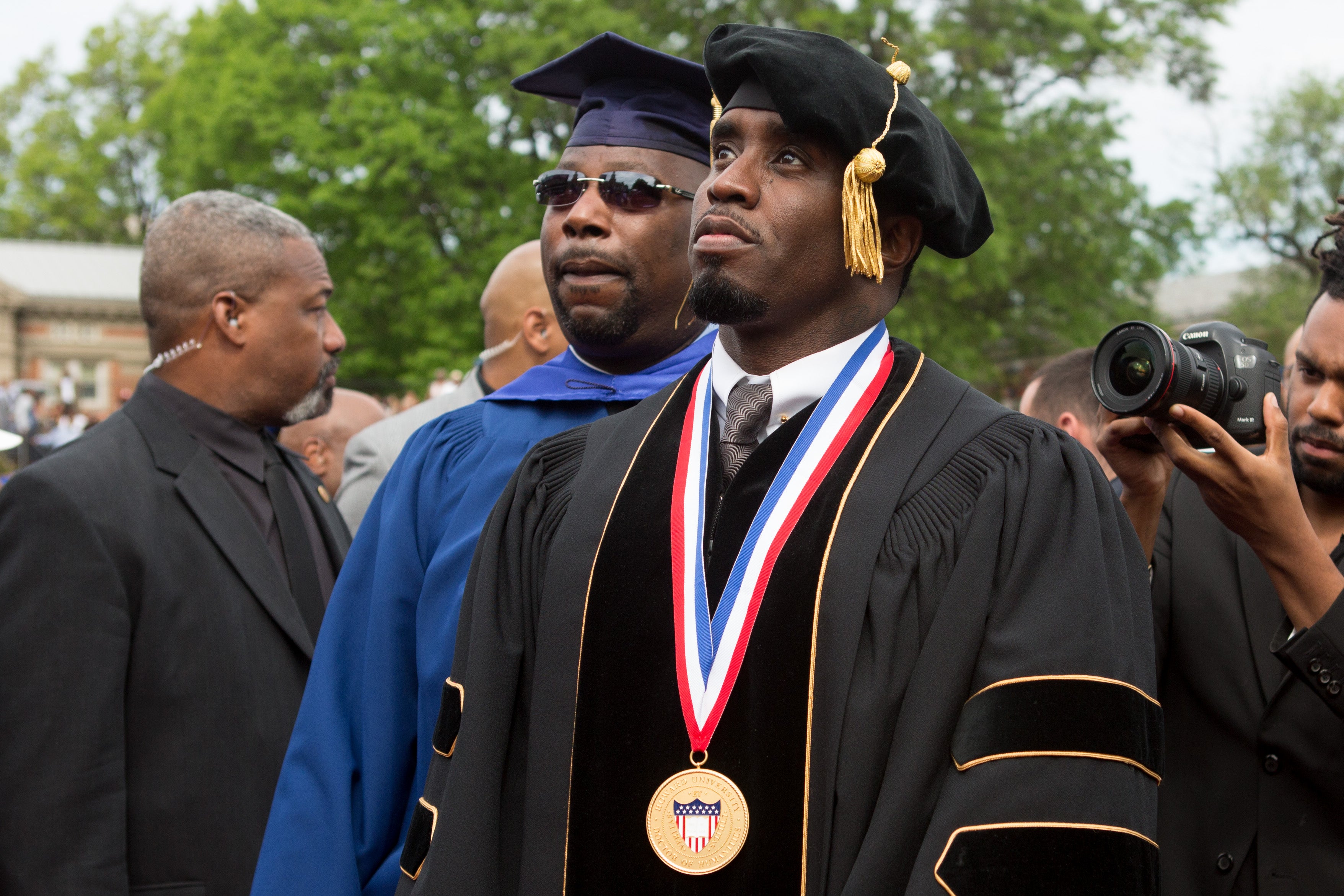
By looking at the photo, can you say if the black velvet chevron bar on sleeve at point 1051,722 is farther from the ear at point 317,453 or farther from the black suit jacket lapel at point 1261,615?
the ear at point 317,453

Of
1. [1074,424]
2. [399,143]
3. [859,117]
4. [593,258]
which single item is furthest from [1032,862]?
[399,143]

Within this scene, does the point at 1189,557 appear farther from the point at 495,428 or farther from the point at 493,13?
the point at 493,13

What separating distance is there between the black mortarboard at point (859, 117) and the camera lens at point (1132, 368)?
0.40 m

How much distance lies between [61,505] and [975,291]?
16421mm

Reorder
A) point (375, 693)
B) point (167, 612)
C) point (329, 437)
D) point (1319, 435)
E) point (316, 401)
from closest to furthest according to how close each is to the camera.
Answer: point (375, 693) → point (1319, 435) → point (167, 612) → point (316, 401) → point (329, 437)

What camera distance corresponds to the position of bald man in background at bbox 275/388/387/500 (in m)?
5.96

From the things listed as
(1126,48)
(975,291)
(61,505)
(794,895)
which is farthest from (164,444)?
(1126,48)

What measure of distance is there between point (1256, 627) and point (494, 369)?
2.91 meters

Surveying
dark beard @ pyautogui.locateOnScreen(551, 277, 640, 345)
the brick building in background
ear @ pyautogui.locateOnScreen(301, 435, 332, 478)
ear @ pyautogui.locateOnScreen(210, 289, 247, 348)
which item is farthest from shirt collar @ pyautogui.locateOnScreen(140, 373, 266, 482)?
the brick building in background

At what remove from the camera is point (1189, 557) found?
110 inches

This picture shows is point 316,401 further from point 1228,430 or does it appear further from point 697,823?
point 1228,430

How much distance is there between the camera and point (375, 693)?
8.09 ft

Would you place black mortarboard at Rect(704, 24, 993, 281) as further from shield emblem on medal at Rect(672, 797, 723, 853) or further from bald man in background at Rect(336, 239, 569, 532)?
bald man in background at Rect(336, 239, 569, 532)

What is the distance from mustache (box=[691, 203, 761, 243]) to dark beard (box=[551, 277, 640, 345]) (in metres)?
0.58
